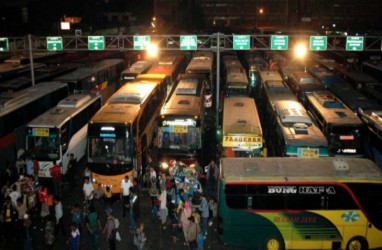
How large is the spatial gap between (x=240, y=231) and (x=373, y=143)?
9.41 meters

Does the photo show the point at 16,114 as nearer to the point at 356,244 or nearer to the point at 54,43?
the point at 54,43

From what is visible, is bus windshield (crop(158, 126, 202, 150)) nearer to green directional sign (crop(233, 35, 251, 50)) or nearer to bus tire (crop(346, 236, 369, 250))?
bus tire (crop(346, 236, 369, 250))

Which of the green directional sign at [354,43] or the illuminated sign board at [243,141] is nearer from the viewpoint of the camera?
the illuminated sign board at [243,141]

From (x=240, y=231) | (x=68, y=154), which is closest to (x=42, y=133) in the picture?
(x=68, y=154)

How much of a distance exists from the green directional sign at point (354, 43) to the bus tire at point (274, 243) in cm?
1869

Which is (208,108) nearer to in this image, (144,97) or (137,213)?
(144,97)

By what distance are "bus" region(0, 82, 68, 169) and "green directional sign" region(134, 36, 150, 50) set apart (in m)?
7.85

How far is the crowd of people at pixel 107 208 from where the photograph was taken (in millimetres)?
12438

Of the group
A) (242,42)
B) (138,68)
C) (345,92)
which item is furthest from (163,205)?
(138,68)

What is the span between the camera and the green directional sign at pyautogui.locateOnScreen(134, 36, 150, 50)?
93.4 feet

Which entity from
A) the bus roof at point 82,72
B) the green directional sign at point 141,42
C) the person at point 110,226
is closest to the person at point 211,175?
the person at point 110,226

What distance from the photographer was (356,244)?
12.4 metres

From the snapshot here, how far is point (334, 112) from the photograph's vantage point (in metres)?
19.1

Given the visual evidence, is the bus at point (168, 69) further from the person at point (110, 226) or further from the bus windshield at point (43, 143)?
the person at point (110, 226)
